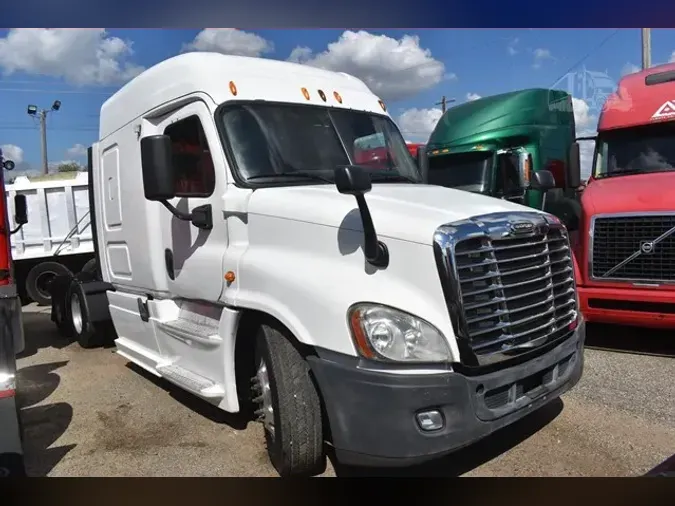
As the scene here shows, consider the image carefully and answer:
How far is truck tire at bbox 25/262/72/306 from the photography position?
1144 centimetres

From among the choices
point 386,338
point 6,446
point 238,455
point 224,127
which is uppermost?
point 224,127

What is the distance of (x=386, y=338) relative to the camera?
297 cm

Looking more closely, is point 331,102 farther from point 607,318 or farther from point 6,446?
point 607,318

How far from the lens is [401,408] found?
292cm

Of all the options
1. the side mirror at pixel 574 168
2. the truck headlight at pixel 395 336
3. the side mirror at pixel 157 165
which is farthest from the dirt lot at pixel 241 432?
the side mirror at pixel 574 168

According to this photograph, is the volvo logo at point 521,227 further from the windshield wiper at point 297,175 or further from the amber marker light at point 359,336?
the windshield wiper at point 297,175

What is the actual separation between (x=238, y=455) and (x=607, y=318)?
4059 mm

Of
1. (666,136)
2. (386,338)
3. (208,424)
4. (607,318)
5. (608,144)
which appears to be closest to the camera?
(386,338)

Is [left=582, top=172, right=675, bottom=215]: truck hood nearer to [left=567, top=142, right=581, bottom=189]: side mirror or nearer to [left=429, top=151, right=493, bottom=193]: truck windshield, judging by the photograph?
[left=567, top=142, right=581, bottom=189]: side mirror

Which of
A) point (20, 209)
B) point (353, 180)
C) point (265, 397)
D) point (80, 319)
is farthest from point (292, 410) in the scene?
point (20, 209)

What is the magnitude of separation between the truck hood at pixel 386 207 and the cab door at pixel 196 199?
1.37 feet

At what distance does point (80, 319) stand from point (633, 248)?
639 centimetres

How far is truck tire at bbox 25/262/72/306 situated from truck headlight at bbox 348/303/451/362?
33.0 feet

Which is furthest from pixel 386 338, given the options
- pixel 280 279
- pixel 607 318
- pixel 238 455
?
pixel 607 318
